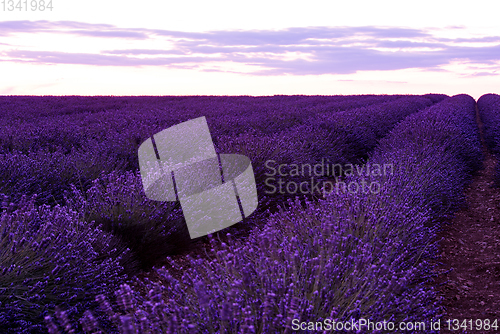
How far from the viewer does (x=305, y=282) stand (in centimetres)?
192

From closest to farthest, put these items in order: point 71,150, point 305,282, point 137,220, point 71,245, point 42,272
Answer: point 305,282 < point 42,272 < point 71,245 < point 137,220 < point 71,150

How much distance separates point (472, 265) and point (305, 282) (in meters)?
2.33

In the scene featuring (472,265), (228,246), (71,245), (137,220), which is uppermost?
(71,245)

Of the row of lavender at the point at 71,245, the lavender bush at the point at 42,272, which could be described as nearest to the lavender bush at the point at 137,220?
the row of lavender at the point at 71,245

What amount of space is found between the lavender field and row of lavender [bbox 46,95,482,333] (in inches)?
0.5

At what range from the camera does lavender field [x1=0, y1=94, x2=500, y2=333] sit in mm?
1708

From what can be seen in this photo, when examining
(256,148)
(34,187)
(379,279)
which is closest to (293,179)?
(256,148)

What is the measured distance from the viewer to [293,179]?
5086 millimetres

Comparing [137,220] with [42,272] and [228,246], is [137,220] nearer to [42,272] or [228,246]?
[228,246]

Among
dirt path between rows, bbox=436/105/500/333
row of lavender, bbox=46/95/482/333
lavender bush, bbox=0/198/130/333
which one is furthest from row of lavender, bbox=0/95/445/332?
dirt path between rows, bbox=436/105/500/333

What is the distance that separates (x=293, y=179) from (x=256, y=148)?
0.62 m

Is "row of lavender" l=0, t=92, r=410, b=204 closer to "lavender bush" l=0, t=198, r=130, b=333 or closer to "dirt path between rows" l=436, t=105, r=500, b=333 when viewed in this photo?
"lavender bush" l=0, t=198, r=130, b=333

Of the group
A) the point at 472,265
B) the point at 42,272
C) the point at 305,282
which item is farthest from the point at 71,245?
the point at 472,265

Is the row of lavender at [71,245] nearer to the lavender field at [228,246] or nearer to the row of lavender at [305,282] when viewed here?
the lavender field at [228,246]
